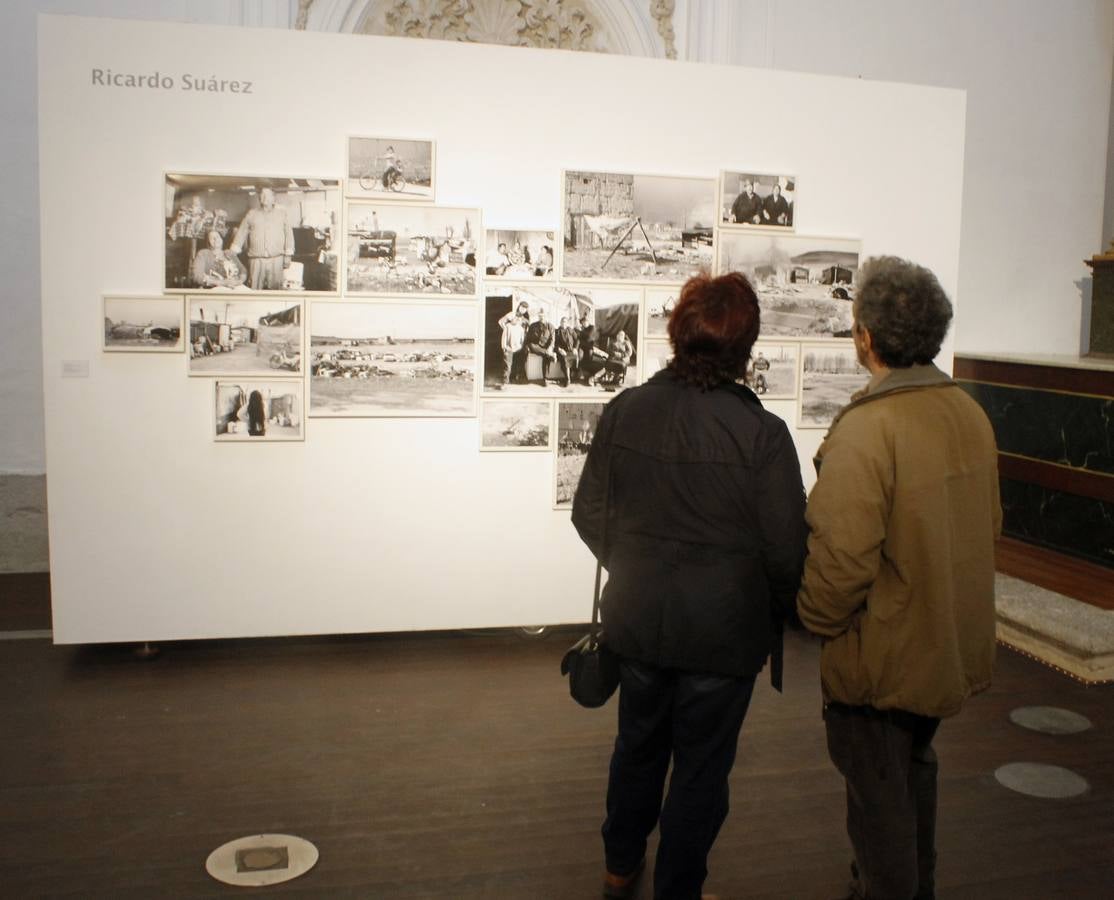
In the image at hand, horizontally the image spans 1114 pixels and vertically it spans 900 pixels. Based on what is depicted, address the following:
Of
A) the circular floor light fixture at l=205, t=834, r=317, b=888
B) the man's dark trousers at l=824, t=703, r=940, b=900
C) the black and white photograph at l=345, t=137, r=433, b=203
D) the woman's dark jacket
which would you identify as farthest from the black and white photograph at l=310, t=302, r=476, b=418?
the man's dark trousers at l=824, t=703, r=940, b=900

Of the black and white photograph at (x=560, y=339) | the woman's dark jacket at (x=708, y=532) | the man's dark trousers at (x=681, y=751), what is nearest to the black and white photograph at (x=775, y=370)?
the black and white photograph at (x=560, y=339)

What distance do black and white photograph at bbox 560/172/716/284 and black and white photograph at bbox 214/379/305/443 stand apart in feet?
5.05

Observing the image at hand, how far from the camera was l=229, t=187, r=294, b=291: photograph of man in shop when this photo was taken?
17.9 feet

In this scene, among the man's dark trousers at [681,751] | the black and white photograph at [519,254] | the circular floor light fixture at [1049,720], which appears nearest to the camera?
the man's dark trousers at [681,751]

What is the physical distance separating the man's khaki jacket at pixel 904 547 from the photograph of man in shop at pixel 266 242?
3.38m

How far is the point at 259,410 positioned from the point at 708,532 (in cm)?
320

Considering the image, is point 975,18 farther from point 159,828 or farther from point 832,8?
point 159,828

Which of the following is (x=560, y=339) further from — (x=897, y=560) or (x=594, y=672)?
(x=897, y=560)

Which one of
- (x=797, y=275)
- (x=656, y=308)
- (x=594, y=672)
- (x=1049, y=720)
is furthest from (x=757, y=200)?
(x=594, y=672)

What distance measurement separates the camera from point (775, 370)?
6180 millimetres

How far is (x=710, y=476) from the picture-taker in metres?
3.00

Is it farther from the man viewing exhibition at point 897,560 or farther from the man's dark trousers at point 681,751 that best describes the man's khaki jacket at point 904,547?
the man's dark trousers at point 681,751

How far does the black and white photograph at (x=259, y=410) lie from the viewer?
5.53 meters

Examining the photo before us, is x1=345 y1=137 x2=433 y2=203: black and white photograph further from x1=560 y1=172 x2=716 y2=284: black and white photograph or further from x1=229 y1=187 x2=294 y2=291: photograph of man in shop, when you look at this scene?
x1=560 y1=172 x2=716 y2=284: black and white photograph
